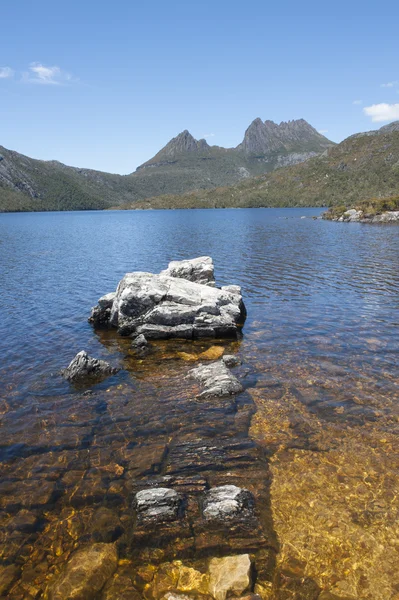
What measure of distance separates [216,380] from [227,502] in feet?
25.4

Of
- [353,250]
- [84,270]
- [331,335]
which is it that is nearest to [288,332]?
[331,335]

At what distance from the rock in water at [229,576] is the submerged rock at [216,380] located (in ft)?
27.8

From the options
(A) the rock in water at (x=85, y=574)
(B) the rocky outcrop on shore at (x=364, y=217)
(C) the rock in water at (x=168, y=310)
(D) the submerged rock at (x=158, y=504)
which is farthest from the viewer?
(B) the rocky outcrop on shore at (x=364, y=217)

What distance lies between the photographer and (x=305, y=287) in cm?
3838

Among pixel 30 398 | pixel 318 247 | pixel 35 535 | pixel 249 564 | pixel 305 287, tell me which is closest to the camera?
pixel 249 564

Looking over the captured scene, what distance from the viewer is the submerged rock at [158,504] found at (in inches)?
406

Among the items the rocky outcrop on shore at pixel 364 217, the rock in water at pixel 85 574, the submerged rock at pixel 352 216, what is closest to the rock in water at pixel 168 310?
the rock in water at pixel 85 574

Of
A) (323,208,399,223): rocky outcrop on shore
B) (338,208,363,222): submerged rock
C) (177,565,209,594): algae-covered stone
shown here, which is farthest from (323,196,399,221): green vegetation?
(177,565,209,594): algae-covered stone

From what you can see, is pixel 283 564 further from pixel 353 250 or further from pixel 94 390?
pixel 353 250

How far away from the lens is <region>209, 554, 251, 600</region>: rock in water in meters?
8.15

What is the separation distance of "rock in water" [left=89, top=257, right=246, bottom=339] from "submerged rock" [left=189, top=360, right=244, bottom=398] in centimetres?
564

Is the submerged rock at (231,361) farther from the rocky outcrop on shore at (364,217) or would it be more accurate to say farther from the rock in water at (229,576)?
the rocky outcrop on shore at (364,217)

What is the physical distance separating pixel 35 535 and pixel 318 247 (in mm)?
67084

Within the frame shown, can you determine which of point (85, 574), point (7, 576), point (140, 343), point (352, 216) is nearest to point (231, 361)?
point (140, 343)
